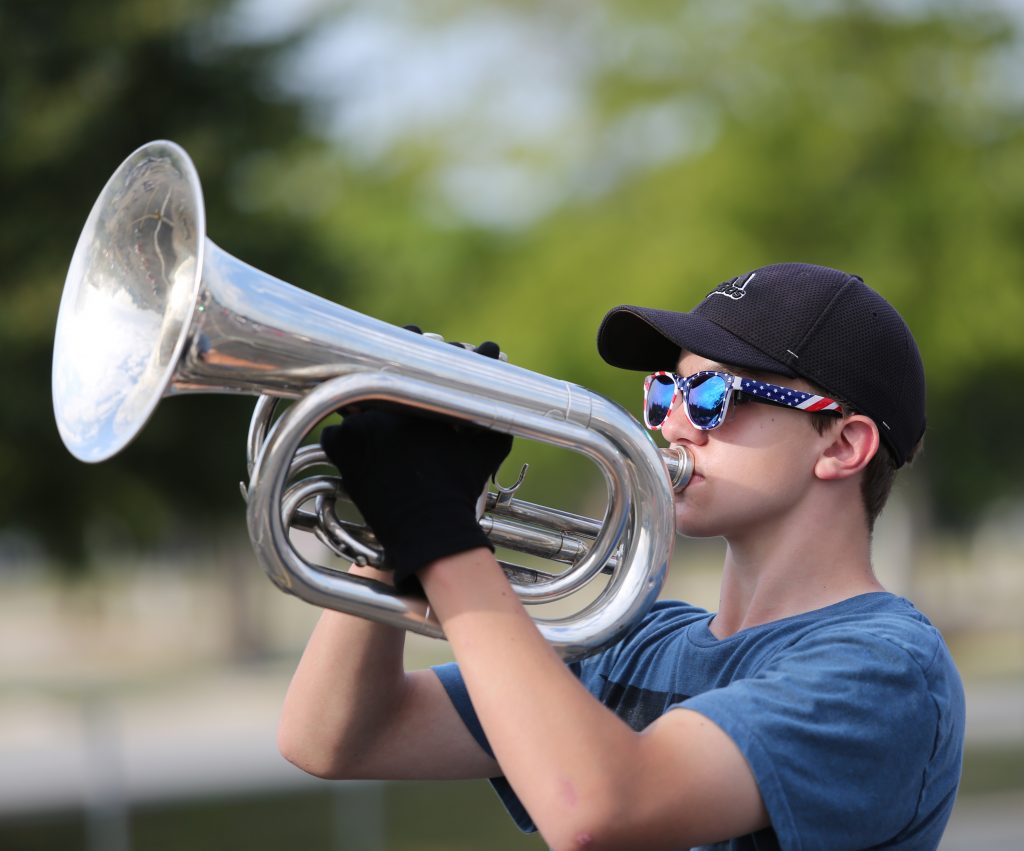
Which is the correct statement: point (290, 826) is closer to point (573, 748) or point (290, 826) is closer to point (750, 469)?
point (750, 469)

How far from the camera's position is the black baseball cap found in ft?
6.85

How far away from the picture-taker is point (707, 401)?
6.99 ft

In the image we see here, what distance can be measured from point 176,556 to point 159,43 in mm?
19232

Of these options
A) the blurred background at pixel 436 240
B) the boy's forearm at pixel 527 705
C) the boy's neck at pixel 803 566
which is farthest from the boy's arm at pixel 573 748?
the blurred background at pixel 436 240

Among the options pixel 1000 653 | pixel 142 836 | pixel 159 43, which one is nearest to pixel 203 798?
pixel 142 836

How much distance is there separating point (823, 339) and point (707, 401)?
20 cm

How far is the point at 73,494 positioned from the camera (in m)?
9.24

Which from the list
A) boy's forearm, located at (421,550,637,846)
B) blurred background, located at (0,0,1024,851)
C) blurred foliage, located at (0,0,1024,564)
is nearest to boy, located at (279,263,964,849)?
boy's forearm, located at (421,550,637,846)

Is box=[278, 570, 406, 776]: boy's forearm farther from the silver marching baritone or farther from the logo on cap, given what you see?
the logo on cap

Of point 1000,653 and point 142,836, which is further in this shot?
point 1000,653

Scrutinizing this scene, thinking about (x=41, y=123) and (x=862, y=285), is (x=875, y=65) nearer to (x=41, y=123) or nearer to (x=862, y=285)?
(x=41, y=123)

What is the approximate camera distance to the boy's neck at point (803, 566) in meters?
2.13

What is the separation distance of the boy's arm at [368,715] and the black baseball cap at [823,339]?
68 cm

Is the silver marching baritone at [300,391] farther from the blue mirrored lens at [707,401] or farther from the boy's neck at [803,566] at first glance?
the boy's neck at [803,566]
